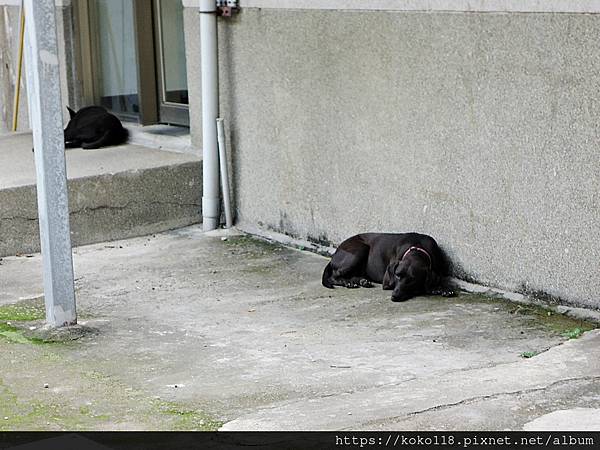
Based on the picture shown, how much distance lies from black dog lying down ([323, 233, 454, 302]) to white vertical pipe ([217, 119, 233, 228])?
1884mm

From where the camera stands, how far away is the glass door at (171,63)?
1053cm

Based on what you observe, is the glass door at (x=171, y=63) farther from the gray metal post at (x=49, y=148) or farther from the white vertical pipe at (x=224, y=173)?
the gray metal post at (x=49, y=148)

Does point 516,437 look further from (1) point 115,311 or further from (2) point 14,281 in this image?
(2) point 14,281

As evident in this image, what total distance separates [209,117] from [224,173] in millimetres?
471

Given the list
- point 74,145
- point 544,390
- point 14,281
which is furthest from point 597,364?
point 74,145

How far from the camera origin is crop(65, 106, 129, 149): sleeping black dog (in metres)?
10.1

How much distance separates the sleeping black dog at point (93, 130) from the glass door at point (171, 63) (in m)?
0.59

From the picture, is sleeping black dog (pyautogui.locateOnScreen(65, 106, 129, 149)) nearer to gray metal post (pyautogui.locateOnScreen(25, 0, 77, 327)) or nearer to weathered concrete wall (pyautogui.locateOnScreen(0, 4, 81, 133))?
weathered concrete wall (pyautogui.locateOnScreen(0, 4, 81, 133))

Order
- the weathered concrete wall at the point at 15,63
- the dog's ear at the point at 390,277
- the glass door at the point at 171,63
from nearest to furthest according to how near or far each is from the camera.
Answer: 1. the dog's ear at the point at 390,277
2. the glass door at the point at 171,63
3. the weathered concrete wall at the point at 15,63

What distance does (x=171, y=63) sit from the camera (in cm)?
1073

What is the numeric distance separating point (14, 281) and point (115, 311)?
117cm

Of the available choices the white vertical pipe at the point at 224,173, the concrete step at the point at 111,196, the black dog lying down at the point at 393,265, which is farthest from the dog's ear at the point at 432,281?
the concrete step at the point at 111,196

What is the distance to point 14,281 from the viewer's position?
762cm

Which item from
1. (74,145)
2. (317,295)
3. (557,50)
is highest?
(557,50)
